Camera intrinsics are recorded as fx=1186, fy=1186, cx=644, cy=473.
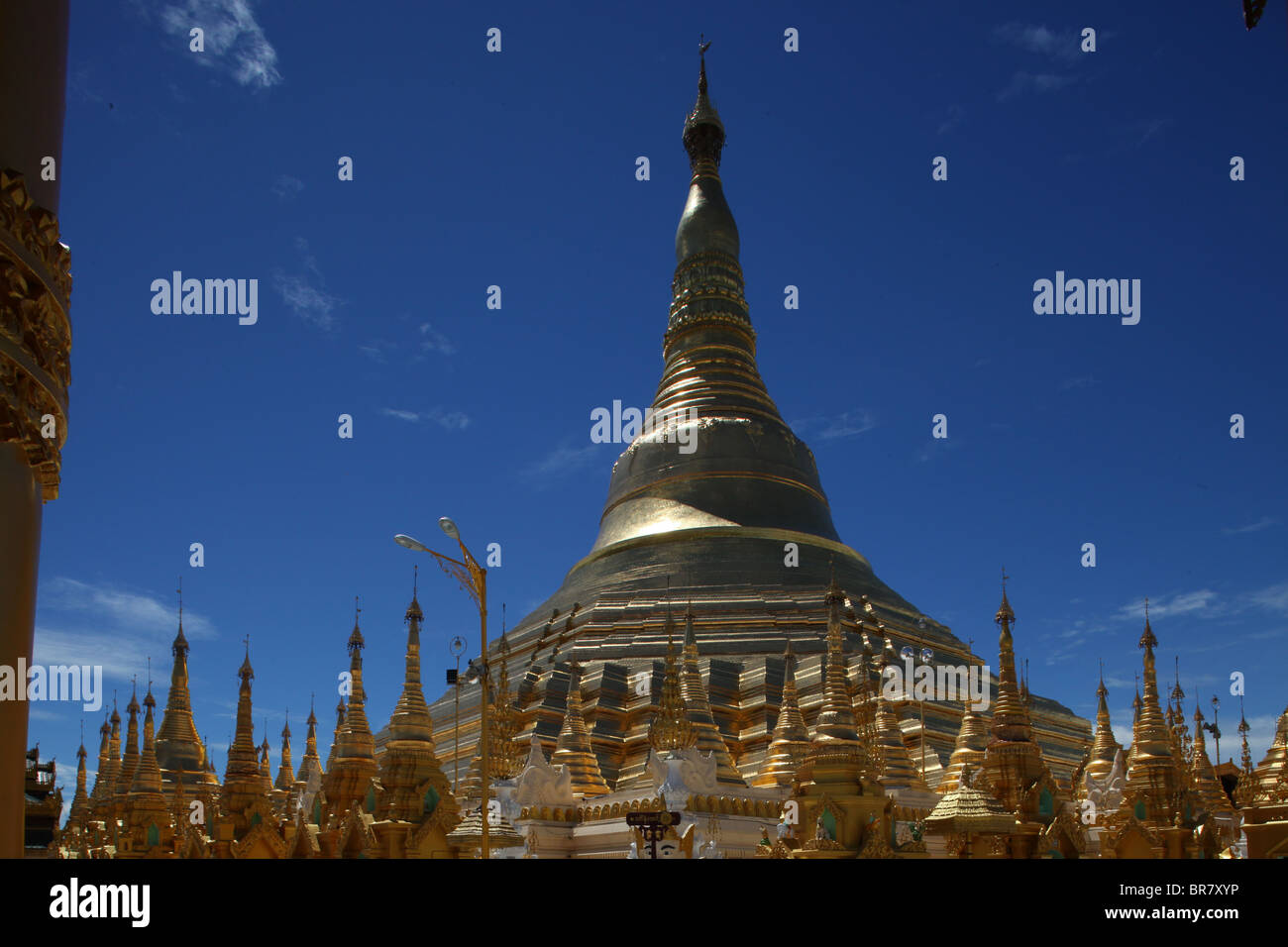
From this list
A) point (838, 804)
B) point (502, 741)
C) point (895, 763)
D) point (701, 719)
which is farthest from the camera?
point (895, 763)

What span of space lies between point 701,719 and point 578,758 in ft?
11.6

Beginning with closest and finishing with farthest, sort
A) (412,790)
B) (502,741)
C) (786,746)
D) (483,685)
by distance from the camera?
(483,685) → (412,790) → (502,741) → (786,746)

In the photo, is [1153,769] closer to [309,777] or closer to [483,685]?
[483,685]

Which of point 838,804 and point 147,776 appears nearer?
point 838,804

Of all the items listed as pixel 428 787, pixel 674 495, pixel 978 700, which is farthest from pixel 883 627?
pixel 428 787

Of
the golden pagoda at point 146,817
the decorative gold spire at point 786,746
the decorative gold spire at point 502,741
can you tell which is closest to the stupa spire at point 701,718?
the decorative gold spire at point 786,746

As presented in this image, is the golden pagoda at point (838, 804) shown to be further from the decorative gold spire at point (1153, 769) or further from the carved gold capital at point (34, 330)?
the carved gold capital at point (34, 330)

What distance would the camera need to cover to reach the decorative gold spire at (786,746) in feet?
102

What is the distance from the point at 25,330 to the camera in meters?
6.38

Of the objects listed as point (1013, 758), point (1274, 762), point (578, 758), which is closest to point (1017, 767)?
point (1013, 758)

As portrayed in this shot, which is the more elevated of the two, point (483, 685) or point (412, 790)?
point (483, 685)

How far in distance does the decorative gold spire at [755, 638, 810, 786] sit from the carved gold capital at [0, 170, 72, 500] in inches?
1014

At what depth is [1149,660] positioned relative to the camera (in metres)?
29.9
